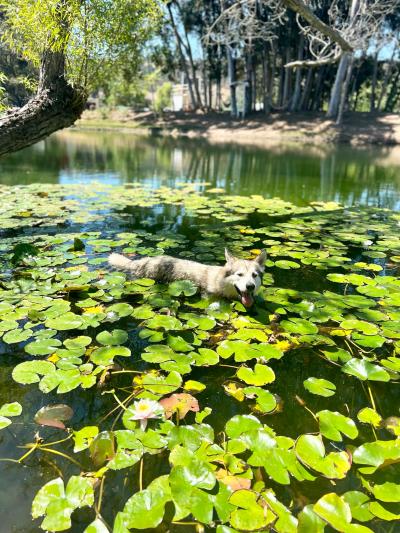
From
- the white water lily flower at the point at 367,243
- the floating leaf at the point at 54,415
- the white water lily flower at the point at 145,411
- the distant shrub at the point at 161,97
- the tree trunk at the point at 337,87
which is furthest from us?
the distant shrub at the point at 161,97

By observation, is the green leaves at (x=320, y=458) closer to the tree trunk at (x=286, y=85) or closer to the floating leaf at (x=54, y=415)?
the floating leaf at (x=54, y=415)

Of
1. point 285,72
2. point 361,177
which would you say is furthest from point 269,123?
point 361,177

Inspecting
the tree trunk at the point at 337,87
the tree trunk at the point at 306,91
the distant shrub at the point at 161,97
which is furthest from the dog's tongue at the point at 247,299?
the distant shrub at the point at 161,97

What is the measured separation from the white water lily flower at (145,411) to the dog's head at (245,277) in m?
1.59

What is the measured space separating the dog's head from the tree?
360 centimetres

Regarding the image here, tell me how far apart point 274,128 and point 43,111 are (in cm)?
3025

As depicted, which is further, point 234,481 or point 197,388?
point 197,388

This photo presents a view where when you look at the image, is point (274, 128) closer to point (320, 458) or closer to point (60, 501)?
point (320, 458)

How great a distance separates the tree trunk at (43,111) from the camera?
204 inches

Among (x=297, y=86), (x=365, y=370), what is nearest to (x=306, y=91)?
(x=297, y=86)

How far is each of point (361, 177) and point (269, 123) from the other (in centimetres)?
2207

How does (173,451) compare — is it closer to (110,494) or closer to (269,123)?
(110,494)

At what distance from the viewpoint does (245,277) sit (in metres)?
3.57

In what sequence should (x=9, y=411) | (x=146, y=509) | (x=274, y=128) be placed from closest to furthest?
1. (x=146, y=509)
2. (x=9, y=411)
3. (x=274, y=128)
